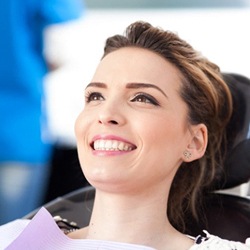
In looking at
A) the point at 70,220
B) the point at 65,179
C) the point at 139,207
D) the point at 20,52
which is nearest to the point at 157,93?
the point at 139,207

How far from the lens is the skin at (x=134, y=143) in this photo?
4.34 feet

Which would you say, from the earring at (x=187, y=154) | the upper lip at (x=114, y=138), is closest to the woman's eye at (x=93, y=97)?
the upper lip at (x=114, y=138)

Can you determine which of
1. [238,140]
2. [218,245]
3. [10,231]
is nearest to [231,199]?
[238,140]

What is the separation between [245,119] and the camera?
159 centimetres

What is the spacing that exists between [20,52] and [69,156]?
2.11ft

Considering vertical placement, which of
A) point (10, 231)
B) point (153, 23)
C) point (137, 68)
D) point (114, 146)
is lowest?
point (10, 231)


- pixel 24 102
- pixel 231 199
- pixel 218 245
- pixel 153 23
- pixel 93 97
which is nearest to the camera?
pixel 218 245

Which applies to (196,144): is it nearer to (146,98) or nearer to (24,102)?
(146,98)

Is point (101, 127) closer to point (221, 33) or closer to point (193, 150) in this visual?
point (193, 150)

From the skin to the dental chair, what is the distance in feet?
0.54

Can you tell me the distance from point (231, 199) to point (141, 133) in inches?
14.7

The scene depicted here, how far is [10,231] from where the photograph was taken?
1.45 m

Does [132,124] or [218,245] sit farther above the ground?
[132,124]

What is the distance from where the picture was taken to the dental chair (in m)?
1.53
